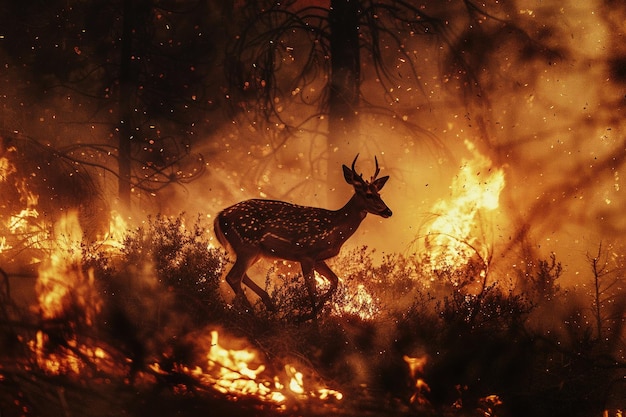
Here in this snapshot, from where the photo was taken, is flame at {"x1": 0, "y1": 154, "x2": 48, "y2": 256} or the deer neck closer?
the deer neck

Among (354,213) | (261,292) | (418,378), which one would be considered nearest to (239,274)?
(261,292)

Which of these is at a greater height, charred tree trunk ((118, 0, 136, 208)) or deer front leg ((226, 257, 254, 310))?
charred tree trunk ((118, 0, 136, 208))

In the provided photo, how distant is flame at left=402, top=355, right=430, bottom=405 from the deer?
762 millimetres

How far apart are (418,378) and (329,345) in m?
0.67

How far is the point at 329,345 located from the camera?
5.85 meters

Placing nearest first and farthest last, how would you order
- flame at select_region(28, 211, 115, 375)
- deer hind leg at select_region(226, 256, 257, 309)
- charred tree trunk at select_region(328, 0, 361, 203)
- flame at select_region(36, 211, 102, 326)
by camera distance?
1. deer hind leg at select_region(226, 256, 257, 309)
2. charred tree trunk at select_region(328, 0, 361, 203)
3. flame at select_region(28, 211, 115, 375)
4. flame at select_region(36, 211, 102, 326)

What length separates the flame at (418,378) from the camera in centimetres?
571

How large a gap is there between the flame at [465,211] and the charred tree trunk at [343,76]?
0.85 metres

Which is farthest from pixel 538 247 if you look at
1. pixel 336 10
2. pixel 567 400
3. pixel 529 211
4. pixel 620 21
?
pixel 336 10

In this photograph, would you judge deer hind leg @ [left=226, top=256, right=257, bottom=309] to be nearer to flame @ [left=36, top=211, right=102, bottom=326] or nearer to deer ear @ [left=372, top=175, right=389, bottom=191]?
deer ear @ [left=372, top=175, right=389, bottom=191]

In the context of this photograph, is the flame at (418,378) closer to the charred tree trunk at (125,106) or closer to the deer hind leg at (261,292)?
the deer hind leg at (261,292)

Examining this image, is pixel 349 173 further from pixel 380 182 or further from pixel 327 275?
pixel 327 275

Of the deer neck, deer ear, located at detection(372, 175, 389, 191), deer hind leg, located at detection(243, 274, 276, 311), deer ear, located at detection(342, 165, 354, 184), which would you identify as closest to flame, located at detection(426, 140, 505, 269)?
deer ear, located at detection(372, 175, 389, 191)

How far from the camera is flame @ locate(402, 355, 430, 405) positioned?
571 cm
